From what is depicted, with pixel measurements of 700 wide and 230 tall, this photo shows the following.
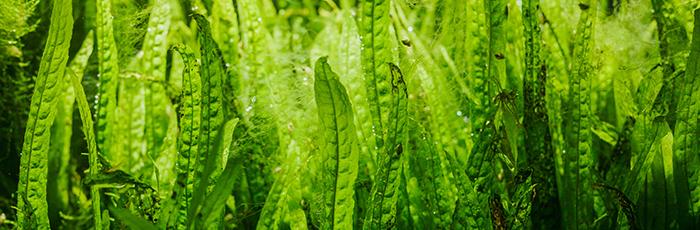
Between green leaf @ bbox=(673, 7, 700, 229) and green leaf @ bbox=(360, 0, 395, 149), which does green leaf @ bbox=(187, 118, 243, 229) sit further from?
green leaf @ bbox=(673, 7, 700, 229)

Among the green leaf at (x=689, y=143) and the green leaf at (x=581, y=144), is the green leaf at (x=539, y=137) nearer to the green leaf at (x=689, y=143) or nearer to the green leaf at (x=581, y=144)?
the green leaf at (x=581, y=144)

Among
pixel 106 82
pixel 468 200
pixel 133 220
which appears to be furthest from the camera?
pixel 106 82

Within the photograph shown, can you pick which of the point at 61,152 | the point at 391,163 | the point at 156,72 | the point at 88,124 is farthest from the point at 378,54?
the point at 61,152

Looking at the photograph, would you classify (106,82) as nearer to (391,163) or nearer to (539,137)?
(391,163)

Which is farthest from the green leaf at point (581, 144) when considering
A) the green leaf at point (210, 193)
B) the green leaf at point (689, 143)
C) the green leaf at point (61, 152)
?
the green leaf at point (61, 152)

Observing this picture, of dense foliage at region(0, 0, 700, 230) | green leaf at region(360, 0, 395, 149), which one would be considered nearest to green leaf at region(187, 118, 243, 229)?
dense foliage at region(0, 0, 700, 230)

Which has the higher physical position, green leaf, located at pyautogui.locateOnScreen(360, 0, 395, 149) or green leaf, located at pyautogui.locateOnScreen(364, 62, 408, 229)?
green leaf, located at pyautogui.locateOnScreen(360, 0, 395, 149)
